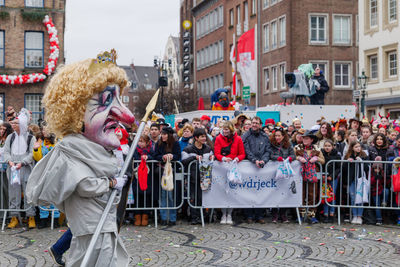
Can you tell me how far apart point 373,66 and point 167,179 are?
93.5ft

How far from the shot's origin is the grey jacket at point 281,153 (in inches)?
455

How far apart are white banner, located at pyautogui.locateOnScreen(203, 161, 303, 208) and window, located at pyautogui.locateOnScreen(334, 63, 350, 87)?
1316 inches

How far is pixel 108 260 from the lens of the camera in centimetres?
483

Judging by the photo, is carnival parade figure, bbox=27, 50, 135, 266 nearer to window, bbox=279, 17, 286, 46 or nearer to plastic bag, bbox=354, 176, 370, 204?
plastic bag, bbox=354, 176, 370, 204

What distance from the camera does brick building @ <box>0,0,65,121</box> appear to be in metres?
36.6

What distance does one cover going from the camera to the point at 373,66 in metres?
37.0

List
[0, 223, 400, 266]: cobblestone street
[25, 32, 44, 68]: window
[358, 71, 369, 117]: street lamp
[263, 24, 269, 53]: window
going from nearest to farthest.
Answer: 1. [0, 223, 400, 266]: cobblestone street
2. [358, 71, 369, 117]: street lamp
3. [25, 32, 44, 68]: window
4. [263, 24, 269, 53]: window

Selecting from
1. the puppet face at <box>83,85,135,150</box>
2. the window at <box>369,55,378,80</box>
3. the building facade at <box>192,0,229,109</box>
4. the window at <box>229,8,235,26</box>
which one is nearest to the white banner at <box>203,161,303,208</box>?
the puppet face at <box>83,85,135,150</box>

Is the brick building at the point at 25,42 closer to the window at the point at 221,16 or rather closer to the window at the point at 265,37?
the window at the point at 265,37

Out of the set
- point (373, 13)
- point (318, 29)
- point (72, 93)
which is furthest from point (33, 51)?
point (72, 93)

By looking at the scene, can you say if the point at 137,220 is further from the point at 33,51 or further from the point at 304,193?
the point at 33,51

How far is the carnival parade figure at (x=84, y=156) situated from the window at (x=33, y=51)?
3297 centimetres

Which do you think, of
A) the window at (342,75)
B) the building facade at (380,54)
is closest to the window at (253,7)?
the window at (342,75)

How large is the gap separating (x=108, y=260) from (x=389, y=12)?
32.9 meters
